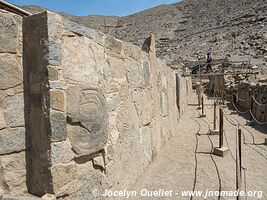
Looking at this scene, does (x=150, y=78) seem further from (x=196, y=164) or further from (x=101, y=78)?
(x=101, y=78)

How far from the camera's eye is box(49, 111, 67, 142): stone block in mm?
2096

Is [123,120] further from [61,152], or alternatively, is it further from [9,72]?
[9,72]

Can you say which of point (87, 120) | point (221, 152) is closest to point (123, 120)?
point (87, 120)

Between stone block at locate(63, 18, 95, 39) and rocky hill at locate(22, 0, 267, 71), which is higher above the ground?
rocky hill at locate(22, 0, 267, 71)

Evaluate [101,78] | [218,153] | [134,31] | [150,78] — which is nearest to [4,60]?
[101,78]

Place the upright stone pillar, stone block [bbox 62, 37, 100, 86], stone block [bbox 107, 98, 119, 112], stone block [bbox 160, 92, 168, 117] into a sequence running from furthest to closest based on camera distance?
1. stone block [bbox 160, 92, 168, 117]
2. the upright stone pillar
3. stone block [bbox 107, 98, 119, 112]
4. stone block [bbox 62, 37, 100, 86]

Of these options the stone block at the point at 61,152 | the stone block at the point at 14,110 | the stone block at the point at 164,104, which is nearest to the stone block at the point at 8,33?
the stone block at the point at 14,110

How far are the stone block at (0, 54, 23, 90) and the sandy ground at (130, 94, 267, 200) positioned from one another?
2043mm

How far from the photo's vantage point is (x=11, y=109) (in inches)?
81.0

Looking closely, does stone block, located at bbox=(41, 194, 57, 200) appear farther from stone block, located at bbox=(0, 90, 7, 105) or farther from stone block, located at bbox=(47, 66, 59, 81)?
stone block, located at bbox=(47, 66, 59, 81)

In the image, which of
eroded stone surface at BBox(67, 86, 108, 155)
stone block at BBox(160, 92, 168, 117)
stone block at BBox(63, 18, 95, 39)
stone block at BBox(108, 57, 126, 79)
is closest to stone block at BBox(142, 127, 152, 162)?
stone block at BBox(108, 57, 126, 79)

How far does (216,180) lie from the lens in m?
3.91

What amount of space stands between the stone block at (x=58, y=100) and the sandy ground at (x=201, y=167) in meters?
1.74

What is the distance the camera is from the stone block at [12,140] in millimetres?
2012
